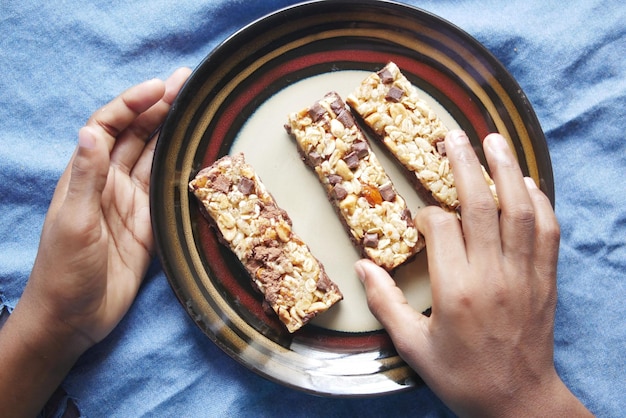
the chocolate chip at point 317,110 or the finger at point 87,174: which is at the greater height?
the finger at point 87,174

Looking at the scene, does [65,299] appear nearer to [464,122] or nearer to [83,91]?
[83,91]

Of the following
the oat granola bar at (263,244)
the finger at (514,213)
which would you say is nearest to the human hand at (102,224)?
the oat granola bar at (263,244)

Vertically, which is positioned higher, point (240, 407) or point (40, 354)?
point (40, 354)

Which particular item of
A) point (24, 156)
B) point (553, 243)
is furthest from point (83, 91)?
point (553, 243)

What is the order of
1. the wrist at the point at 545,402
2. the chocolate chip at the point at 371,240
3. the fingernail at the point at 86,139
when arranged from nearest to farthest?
the fingernail at the point at 86,139
the wrist at the point at 545,402
the chocolate chip at the point at 371,240

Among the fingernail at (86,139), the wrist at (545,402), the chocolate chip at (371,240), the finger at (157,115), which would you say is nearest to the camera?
the fingernail at (86,139)

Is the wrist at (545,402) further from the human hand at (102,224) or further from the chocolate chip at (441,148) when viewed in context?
the human hand at (102,224)

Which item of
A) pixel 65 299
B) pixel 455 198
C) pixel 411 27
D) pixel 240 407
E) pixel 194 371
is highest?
pixel 411 27
